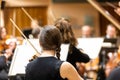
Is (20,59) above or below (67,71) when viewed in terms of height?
below

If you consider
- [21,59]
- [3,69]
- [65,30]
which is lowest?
[3,69]

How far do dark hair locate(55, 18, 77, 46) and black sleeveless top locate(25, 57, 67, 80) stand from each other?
0.83 metres

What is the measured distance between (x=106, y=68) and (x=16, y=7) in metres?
2.72

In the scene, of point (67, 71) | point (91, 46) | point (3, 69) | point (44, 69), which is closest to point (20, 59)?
point (3, 69)

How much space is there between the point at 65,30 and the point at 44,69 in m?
0.92

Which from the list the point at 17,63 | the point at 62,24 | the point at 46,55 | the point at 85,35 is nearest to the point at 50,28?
the point at 46,55

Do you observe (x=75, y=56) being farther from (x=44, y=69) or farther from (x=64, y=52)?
(x=44, y=69)

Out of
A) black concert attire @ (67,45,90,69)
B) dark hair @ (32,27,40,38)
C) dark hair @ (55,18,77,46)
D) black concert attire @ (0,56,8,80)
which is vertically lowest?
black concert attire @ (0,56,8,80)

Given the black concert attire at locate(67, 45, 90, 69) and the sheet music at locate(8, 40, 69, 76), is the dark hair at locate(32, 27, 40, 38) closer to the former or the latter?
the sheet music at locate(8, 40, 69, 76)

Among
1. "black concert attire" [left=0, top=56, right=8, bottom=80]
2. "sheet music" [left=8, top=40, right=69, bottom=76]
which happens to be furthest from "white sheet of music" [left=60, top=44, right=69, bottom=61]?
"black concert attire" [left=0, top=56, right=8, bottom=80]

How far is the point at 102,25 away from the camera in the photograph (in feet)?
31.7

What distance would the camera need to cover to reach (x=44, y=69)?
2.44 meters

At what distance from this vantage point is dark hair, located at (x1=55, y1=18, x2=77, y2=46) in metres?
3.30

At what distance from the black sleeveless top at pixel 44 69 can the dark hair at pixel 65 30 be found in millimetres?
832
